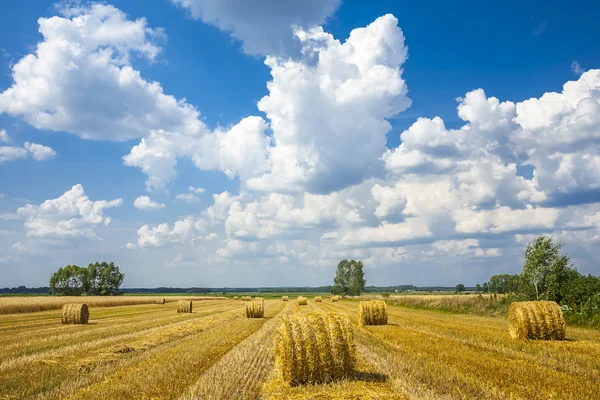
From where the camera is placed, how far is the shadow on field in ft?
29.3

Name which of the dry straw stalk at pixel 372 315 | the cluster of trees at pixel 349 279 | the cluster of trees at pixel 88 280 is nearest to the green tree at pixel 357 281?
the cluster of trees at pixel 349 279

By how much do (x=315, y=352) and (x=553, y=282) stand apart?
2296 cm

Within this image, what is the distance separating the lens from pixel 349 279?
127875 mm

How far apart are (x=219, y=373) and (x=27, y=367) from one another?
5.16 metres

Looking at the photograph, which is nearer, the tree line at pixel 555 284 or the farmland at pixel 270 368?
the farmland at pixel 270 368

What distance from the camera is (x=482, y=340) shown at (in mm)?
14992

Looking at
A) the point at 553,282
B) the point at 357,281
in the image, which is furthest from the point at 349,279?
the point at 553,282

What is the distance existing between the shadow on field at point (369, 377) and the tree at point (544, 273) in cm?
2096

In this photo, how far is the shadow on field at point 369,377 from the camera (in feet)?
29.3

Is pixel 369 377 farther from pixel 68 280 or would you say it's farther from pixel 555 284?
pixel 68 280

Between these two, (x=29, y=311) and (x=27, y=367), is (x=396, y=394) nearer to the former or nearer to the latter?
(x=27, y=367)

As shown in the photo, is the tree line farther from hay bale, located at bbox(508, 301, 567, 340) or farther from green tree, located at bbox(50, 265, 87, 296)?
green tree, located at bbox(50, 265, 87, 296)

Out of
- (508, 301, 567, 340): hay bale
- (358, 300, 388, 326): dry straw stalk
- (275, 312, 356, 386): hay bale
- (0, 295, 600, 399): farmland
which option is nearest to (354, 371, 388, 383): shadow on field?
(0, 295, 600, 399): farmland

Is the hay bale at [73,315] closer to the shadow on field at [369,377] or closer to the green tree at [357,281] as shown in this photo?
the shadow on field at [369,377]
